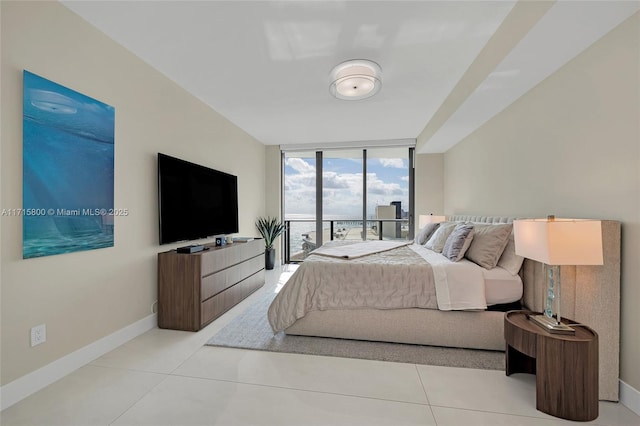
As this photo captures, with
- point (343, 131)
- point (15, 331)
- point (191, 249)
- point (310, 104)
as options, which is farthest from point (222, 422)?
point (343, 131)

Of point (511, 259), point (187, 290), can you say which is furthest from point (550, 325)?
point (187, 290)

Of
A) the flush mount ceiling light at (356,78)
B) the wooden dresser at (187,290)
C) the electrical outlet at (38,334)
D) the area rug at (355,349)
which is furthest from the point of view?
A: the wooden dresser at (187,290)

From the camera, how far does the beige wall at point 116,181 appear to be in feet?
5.28

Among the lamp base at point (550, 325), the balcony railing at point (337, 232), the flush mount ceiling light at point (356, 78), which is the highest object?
the flush mount ceiling light at point (356, 78)

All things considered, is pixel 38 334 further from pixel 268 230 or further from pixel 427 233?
pixel 427 233

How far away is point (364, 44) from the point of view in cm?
228

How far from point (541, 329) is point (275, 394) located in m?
1.63

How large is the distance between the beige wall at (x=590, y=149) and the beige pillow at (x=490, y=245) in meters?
0.33

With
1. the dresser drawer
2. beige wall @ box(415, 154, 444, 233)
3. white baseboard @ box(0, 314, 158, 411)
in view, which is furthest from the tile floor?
beige wall @ box(415, 154, 444, 233)

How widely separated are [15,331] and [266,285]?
280 centimetres

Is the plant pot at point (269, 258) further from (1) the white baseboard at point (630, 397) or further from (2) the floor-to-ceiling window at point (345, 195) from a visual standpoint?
(1) the white baseboard at point (630, 397)

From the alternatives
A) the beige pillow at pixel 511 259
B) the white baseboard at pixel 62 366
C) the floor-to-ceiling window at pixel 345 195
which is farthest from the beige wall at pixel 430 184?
the white baseboard at pixel 62 366

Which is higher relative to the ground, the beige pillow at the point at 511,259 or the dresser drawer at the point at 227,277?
the beige pillow at the point at 511,259

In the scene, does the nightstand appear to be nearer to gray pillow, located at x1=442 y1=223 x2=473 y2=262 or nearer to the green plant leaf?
gray pillow, located at x1=442 y1=223 x2=473 y2=262
